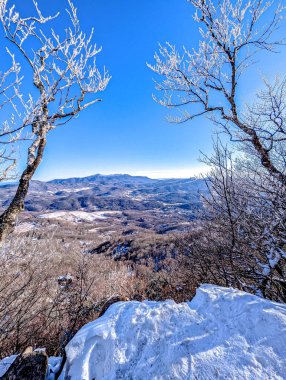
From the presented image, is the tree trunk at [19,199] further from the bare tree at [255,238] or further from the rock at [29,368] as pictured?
the bare tree at [255,238]

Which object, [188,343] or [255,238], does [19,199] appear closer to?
[188,343]

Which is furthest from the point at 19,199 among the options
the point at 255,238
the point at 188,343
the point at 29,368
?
the point at 255,238

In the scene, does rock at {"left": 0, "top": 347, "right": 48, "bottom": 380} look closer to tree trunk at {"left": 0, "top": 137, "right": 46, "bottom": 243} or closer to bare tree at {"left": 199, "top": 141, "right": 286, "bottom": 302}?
tree trunk at {"left": 0, "top": 137, "right": 46, "bottom": 243}

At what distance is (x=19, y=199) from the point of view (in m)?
5.29

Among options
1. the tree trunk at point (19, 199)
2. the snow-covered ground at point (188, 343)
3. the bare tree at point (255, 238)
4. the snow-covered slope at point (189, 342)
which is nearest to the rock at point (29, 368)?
the snow-covered ground at point (188, 343)

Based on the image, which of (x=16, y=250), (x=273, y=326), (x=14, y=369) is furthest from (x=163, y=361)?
(x=16, y=250)

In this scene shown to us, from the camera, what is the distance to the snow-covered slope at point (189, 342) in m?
2.41

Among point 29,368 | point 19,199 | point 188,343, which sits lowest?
point 29,368

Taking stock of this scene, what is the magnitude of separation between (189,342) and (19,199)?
422cm

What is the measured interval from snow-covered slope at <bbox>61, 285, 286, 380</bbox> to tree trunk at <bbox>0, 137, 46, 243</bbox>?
8.80ft

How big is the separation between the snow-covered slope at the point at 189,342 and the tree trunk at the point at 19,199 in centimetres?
268

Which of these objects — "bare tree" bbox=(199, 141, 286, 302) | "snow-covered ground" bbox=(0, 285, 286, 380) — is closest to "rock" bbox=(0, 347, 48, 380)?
"snow-covered ground" bbox=(0, 285, 286, 380)

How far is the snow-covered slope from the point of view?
241 centimetres

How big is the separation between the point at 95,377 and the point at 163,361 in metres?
0.77
